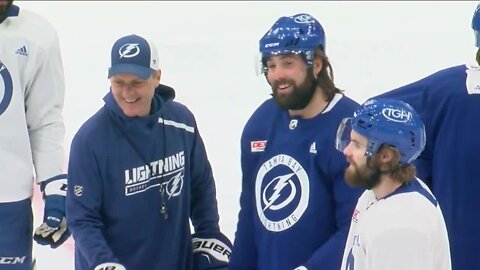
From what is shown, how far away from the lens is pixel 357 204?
224 cm

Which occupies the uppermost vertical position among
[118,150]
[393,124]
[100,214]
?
[393,124]

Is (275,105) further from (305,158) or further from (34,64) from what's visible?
(34,64)

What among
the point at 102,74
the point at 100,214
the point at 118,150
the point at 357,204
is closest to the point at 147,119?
the point at 118,150

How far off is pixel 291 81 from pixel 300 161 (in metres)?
0.19

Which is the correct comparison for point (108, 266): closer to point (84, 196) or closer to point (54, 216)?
point (84, 196)

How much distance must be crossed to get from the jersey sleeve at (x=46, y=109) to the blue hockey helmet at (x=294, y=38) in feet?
2.21

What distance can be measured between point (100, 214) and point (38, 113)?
399 mm

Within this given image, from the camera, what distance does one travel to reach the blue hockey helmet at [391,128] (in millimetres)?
A: 2090

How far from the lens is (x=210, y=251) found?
2.72 meters

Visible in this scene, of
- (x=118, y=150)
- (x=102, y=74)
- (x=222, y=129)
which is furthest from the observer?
(x=102, y=74)

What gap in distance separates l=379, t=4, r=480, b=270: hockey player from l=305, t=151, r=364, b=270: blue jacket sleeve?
1.03 feet

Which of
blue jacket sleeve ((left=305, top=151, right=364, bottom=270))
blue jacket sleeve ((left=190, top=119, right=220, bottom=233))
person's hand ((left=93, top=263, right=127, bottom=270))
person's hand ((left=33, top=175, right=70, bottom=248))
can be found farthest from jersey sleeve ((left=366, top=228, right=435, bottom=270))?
person's hand ((left=33, top=175, right=70, bottom=248))

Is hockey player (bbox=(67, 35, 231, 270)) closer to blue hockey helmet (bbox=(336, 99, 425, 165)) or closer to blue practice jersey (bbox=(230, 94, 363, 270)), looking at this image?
blue practice jersey (bbox=(230, 94, 363, 270))

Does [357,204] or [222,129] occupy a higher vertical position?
[357,204]
